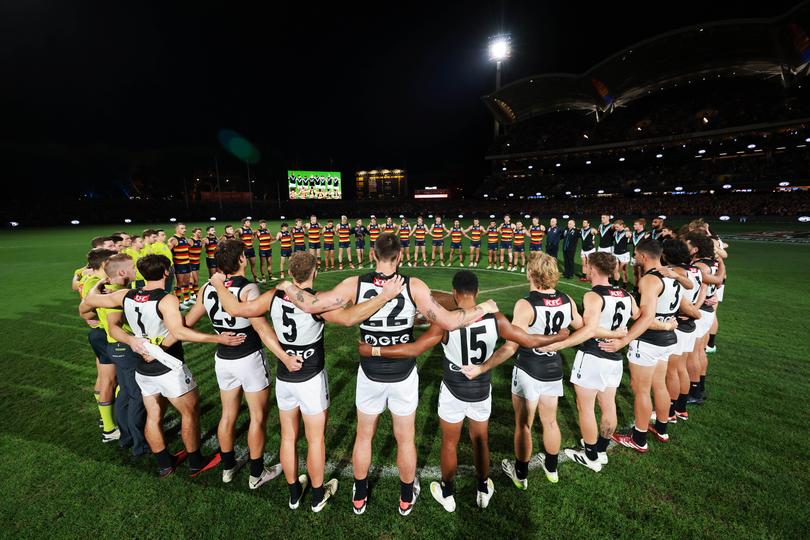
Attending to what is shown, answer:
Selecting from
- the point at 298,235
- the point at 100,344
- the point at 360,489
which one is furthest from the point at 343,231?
the point at 360,489

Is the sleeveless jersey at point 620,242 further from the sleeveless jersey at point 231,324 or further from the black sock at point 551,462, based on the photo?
the sleeveless jersey at point 231,324

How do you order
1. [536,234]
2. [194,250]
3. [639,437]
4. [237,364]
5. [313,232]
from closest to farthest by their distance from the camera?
[237,364] < [639,437] < [194,250] < [536,234] < [313,232]

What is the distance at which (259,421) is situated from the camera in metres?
3.54

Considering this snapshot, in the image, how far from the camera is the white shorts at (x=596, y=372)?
3643mm

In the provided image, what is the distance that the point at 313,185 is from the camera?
170 feet

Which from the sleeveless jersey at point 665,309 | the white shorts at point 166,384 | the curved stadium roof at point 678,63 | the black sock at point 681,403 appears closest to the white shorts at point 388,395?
the white shorts at point 166,384

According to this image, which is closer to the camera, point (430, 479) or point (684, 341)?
point (430, 479)

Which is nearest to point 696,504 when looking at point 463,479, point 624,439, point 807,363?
point 624,439

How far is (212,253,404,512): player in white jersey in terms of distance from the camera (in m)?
3.05

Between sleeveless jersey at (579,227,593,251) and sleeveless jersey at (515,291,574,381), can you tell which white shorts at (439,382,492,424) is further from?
sleeveless jersey at (579,227,593,251)

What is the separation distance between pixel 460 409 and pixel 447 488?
0.83 m

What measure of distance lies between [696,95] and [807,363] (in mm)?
53880

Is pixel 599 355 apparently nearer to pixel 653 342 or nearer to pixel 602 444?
pixel 653 342

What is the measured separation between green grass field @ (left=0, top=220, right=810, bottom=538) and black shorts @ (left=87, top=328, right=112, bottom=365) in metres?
0.99
